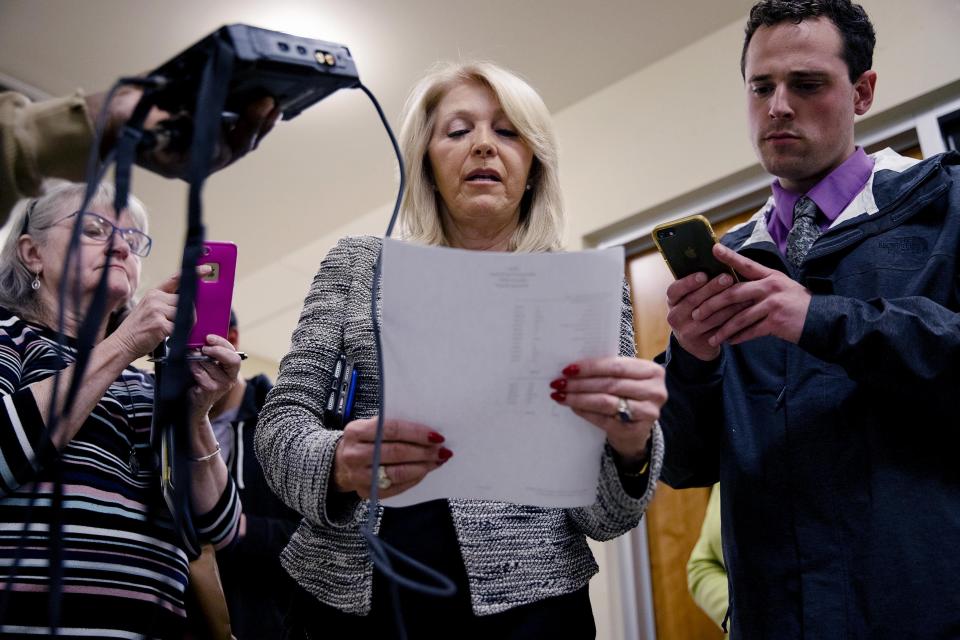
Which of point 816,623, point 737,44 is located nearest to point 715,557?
point 816,623

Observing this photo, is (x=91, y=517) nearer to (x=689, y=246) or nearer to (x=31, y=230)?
(x=31, y=230)

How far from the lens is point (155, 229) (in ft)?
13.7

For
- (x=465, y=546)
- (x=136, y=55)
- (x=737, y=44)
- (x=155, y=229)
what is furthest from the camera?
(x=155, y=229)

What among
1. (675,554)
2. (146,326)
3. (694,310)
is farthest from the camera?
(675,554)

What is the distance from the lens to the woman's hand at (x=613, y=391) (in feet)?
2.90

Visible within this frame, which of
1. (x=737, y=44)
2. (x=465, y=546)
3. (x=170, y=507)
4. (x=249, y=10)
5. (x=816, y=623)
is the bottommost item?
(x=816, y=623)

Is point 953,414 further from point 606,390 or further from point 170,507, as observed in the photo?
point 170,507

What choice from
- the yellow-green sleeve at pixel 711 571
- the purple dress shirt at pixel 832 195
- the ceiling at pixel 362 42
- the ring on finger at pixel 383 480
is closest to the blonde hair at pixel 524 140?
the purple dress shirt at pixel 832 195

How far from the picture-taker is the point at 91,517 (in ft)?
4.03

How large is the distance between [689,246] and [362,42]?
7.34 ft

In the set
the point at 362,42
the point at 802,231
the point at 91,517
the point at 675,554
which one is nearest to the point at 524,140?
the point at 802,231

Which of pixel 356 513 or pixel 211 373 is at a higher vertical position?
pixel 211 373

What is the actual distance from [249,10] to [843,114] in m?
2.11

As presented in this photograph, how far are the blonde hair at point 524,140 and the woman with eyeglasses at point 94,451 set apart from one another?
1.28 ft
